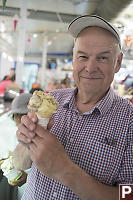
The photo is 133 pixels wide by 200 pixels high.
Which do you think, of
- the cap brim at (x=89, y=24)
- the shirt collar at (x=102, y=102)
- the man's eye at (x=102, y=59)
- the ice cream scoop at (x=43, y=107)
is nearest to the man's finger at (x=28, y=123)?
the ice cream scoop at (x=43, y=107)

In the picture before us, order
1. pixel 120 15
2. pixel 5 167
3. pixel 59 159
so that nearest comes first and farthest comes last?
1. pixel 59 159
2. pixel 5 167
3. pixel 120 15

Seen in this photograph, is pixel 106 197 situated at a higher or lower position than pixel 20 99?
lower

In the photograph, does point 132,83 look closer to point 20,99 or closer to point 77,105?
point 20,99

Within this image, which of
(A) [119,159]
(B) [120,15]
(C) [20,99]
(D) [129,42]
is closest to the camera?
(A) [119,159]

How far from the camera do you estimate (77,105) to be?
126 cm

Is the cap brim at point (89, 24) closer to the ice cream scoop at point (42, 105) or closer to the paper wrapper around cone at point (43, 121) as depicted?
the ice cream scoop at point (42, 105)

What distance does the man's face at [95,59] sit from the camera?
109 cm

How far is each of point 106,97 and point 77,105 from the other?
0.18 metres

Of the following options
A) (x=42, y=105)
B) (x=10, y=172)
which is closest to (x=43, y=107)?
(x=42, y=105)

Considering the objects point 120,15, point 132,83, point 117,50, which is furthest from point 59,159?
point 132,83

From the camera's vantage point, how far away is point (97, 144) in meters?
1.04

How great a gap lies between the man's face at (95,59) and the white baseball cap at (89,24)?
0.07ft

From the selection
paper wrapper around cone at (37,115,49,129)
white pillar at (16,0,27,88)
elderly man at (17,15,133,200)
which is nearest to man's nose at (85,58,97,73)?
elderly man at (17,15,133,200)

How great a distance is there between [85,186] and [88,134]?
0.87 ft
